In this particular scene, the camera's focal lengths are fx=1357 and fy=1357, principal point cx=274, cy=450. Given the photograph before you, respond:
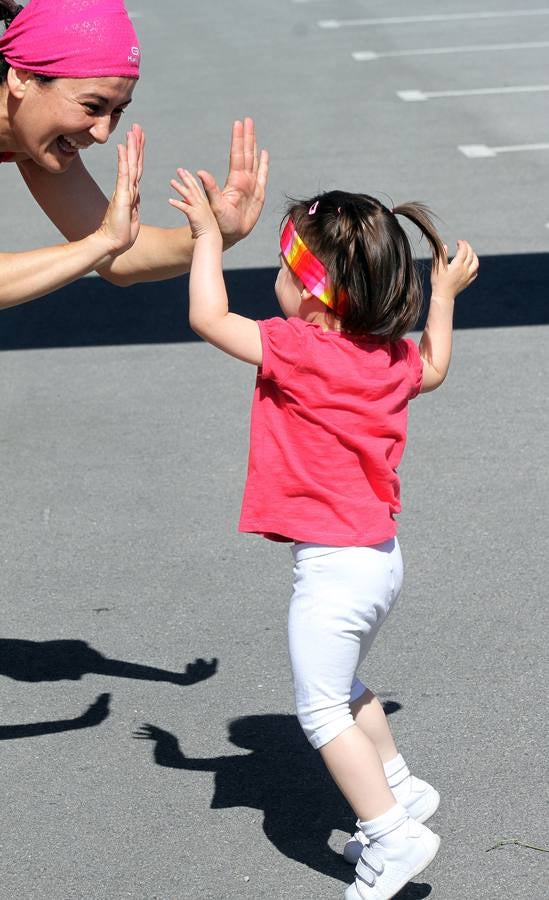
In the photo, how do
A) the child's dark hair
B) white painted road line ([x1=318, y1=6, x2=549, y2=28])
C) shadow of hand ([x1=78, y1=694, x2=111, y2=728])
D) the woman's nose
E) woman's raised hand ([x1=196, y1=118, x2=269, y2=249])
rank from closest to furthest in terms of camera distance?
the child's dark hair
woman's raised hand ([x1=196, y1=118, x2=269, y2=249])
the woman's nose
shadow of hand ([x1=78, y1=694, x2=111, y2=728])
white painted road line ([x1=318, y1=6, x2=549, y2=28])

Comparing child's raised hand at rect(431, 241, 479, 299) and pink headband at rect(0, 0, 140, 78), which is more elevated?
pink headband at rect(0, 0, 140, 78)

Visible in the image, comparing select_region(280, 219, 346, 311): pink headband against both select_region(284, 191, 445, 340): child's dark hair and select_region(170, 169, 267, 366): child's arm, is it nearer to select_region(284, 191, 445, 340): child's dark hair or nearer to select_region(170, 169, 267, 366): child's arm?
select_region(284, 191, 445, 340): child's dark hair

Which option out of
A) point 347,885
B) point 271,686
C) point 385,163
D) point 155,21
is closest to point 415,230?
point 385,163

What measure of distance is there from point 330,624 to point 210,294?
2.39 feet

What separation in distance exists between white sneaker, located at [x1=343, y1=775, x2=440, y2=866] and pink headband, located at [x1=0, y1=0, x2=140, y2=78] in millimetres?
1755

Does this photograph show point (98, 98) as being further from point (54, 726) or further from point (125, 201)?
point (54, 726)

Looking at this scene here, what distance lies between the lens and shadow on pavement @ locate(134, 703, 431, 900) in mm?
3154

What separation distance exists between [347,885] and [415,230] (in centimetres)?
621

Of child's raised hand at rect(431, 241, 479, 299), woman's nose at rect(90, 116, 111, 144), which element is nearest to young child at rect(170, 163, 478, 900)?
child's raised hand at rect(431, 241, 479, 299)

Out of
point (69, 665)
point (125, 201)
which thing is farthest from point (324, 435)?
point (69, 665)

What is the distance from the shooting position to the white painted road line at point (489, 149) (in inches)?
418

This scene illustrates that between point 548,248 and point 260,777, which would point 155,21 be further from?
point 260,777

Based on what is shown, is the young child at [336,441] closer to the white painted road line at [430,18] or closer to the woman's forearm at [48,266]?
the woman's forearm at [48,266]

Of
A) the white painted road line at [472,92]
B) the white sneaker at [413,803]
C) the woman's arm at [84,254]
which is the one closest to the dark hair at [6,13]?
the woman's arm at [84,254]
